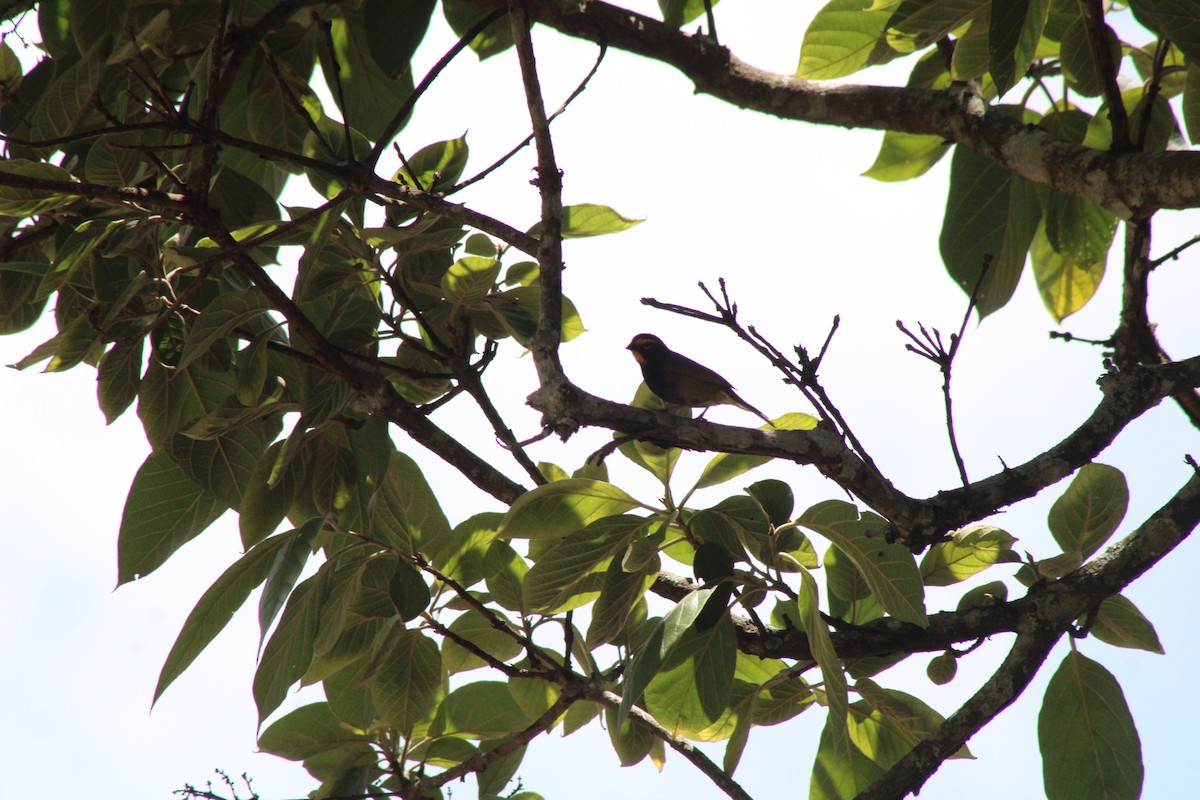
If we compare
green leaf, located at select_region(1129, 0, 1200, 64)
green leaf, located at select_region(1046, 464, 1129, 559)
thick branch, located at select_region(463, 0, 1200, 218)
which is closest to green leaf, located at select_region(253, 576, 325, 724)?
thick branch, located at select_region(463, 0, 1200, 218)

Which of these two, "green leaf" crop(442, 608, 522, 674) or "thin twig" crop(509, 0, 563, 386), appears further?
"green leaf" crop(442, 608, 522, 674)

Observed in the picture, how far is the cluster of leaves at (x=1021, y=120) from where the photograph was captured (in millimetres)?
2600

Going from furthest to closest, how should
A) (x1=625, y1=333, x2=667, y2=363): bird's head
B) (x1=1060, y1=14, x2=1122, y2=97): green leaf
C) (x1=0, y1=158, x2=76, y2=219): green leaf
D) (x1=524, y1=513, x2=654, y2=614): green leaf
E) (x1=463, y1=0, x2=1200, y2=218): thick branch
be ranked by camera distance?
(x1=625, y1=333, x2=667, y2=363): bird's head < (x1=1060, y1=14, x2=1122, y2=97): green leaf < (x1=463, y1=0, x2=1200, y2=218): thick branch < (x1=524, y1=513, x2=654, y2=614): green leaf < (x1=0, y1=158, x2=76, y2=219): green leaf

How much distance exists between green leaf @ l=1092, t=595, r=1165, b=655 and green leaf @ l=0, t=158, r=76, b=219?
2755mm

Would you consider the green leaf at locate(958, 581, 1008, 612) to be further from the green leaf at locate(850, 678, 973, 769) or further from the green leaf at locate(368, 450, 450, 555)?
the green leaf at locate(368, 450, 450, 555)

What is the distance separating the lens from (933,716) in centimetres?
246

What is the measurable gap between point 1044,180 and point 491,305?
145cm

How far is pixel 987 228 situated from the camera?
2943 millimetres

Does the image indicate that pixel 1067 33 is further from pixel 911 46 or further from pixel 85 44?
pixel 85 44

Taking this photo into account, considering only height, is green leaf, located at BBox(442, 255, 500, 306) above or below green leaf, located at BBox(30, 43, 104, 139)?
below

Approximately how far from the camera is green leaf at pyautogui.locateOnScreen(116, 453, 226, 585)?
8.22 ft

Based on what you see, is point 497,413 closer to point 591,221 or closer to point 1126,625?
point 591,221

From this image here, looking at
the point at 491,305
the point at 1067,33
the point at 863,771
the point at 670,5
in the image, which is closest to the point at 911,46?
the point at 1067,33

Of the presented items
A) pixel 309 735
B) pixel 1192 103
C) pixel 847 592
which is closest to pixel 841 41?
pixel 1192 103
